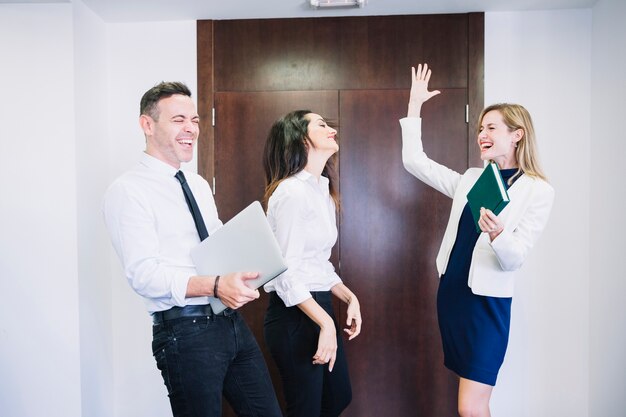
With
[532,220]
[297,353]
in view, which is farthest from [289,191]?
[532,220]

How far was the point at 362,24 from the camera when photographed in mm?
3025

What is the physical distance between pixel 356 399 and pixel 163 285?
1876 mm

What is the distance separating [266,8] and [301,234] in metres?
1.64

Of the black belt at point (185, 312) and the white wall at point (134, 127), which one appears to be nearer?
the black belt at point (185, 312)

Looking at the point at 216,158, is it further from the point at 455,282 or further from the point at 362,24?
the point at 455,282

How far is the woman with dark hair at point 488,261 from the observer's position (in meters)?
1.97

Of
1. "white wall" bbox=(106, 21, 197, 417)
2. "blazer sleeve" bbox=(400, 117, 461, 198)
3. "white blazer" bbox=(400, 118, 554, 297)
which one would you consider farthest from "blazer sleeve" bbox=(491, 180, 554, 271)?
"white wall" bbox=(106, 21, 197, 417)

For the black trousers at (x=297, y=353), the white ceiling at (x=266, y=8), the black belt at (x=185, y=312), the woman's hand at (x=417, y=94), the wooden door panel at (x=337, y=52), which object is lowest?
the black trousers at (x=297, y=353)

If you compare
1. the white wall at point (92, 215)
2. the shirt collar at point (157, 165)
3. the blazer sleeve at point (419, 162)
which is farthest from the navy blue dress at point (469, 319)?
the white wall at point (92, 215)

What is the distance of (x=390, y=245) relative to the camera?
3016mm

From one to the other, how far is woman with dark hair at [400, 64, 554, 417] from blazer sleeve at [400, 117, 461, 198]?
16 centimetres

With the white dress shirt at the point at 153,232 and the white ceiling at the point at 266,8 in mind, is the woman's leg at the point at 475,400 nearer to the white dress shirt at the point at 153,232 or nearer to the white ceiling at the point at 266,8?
the white dress shirt at the point at 153,232

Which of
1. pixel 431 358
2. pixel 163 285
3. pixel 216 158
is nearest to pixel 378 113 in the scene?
pixel 216 158

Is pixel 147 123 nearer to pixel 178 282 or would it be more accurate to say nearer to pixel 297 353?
pixel 178 282
